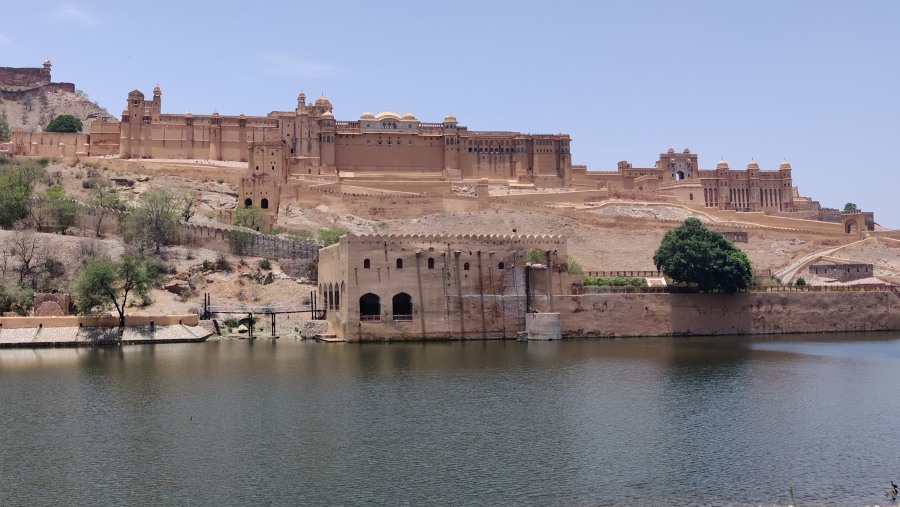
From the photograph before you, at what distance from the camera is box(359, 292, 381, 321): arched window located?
37750mm

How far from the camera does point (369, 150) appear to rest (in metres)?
72.3

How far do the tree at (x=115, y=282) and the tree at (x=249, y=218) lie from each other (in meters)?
10.7

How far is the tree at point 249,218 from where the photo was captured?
52.9 m


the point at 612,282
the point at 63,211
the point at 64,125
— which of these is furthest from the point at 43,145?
the point at 612,282

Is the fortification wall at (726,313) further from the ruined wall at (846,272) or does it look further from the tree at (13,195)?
the tree at (13,195)

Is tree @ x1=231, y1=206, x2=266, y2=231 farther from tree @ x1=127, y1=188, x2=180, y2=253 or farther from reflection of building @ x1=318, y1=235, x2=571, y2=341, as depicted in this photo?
reflection of building @ x1=318, y1=235, x2=571, y2=341

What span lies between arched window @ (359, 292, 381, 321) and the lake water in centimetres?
483

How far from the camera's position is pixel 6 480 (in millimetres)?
16938

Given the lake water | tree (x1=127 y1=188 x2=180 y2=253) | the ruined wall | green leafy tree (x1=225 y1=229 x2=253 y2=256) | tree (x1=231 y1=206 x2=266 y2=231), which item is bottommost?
the lake water

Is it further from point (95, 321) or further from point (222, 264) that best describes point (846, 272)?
point (95, 321)

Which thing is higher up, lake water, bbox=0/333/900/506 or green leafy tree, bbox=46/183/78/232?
green leafy tree, bbox=46/183/78/232

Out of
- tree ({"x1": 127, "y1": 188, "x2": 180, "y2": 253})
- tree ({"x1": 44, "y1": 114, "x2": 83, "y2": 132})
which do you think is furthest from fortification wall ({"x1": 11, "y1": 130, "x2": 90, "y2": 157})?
tree ({"x1": 127, "y1": 188, "x2": 180, "y2": 253})

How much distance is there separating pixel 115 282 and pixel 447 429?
79.1ft

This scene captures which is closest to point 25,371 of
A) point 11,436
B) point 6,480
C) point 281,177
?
point 11,436
